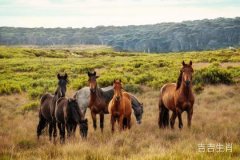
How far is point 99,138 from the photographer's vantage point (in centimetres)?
1052

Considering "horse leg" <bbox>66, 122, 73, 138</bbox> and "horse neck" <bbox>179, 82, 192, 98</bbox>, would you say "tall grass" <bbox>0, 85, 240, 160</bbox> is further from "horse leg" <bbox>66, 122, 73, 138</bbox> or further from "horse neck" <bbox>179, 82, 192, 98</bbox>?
"horse neck" <bbox>179, 82, 192, 98</bbox>

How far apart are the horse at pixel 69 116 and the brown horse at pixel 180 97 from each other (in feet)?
10.7

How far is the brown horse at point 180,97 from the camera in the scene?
1091 cm

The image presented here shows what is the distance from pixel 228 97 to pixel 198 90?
88.0 inches

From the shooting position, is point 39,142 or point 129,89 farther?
point 129,89

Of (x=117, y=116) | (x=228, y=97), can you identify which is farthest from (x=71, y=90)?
(x=117, y=116)

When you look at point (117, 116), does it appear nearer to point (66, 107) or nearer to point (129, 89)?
point (66, 107)

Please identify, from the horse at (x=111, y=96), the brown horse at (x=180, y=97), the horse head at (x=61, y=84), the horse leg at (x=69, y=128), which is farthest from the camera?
the horse at (x=111, y=96)

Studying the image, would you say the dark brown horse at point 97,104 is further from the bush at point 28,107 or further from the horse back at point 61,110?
the bush at point 28,107

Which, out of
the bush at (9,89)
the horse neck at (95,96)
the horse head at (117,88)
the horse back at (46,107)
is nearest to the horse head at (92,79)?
the horse neck at (95,96)

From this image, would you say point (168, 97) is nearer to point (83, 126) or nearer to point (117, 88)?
point (117, 88)

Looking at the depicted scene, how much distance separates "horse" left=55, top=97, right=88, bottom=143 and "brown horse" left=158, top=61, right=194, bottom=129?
128 inches

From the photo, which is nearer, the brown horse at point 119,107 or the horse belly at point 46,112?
the brown horse at point 119,107

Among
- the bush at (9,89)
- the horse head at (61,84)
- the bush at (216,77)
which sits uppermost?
the horse head at (61,84)
